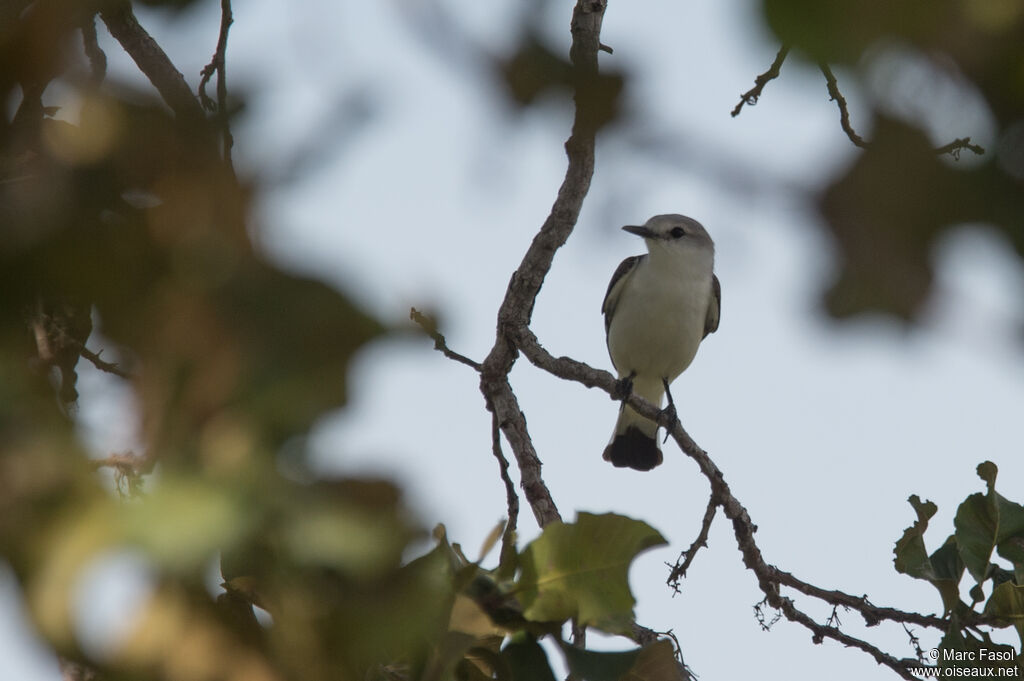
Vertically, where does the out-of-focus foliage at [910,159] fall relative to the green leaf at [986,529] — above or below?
below

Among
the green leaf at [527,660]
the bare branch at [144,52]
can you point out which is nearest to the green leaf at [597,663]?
the green leaf at [527,660]

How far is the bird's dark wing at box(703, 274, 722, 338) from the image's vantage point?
942cm

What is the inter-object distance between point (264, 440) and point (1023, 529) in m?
3.89

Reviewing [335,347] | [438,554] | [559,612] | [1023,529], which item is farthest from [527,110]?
[1023,529]

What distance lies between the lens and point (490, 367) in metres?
5.20

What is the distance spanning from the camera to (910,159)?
103 cm

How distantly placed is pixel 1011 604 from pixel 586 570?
2.35 metres

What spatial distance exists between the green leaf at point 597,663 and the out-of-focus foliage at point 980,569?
1869 millimetres

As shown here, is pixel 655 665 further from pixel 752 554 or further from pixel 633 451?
pixel 633 451

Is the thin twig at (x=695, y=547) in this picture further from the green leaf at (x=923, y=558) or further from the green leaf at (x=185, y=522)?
the green leaf at (x=185, y=522)

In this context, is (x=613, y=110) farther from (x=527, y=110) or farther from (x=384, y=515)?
(x=384, y=515)

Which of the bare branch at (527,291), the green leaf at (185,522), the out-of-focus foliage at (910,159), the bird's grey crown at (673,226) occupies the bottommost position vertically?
the green leaf at (185,522)

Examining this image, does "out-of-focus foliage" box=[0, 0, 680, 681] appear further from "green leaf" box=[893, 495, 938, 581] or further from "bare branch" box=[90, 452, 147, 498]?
"green leaf" box=[893, 495, 938, 581]

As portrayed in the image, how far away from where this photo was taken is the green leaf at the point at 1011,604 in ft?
12.8
